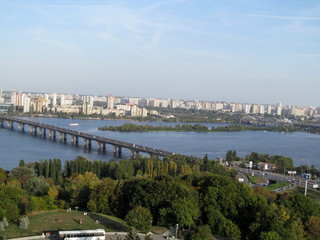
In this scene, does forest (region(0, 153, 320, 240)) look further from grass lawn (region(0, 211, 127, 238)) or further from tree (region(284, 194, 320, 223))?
grass lawn (region(0, 211, 127, 238))

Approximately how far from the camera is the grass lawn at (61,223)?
3.36 metres

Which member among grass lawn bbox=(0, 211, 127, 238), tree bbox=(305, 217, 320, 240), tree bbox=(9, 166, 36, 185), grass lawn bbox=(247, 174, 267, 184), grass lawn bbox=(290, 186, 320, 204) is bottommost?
grass lawn bbox=(247, 174, 267, 184)

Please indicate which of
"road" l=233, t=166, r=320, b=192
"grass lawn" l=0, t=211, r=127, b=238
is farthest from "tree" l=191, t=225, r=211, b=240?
"road" l=233, t=166, r=320, b=192

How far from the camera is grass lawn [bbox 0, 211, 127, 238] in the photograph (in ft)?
11.0

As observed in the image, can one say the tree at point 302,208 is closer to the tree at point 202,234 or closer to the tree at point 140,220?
the tree at point 202,234

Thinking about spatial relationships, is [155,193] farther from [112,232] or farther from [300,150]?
[300,150]

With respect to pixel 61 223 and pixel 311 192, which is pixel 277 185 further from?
pixel 61 223

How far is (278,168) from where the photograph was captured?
31.7 ft

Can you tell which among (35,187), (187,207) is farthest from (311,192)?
(35,187)

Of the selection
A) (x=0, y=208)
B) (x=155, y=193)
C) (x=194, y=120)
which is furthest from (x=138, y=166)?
(x=194, y=120)

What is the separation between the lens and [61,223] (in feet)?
12.0

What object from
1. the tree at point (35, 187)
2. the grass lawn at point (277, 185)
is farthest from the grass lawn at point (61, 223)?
the grass lawn at point (277, 185)

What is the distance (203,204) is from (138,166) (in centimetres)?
406

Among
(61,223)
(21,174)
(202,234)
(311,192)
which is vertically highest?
(202,234)
